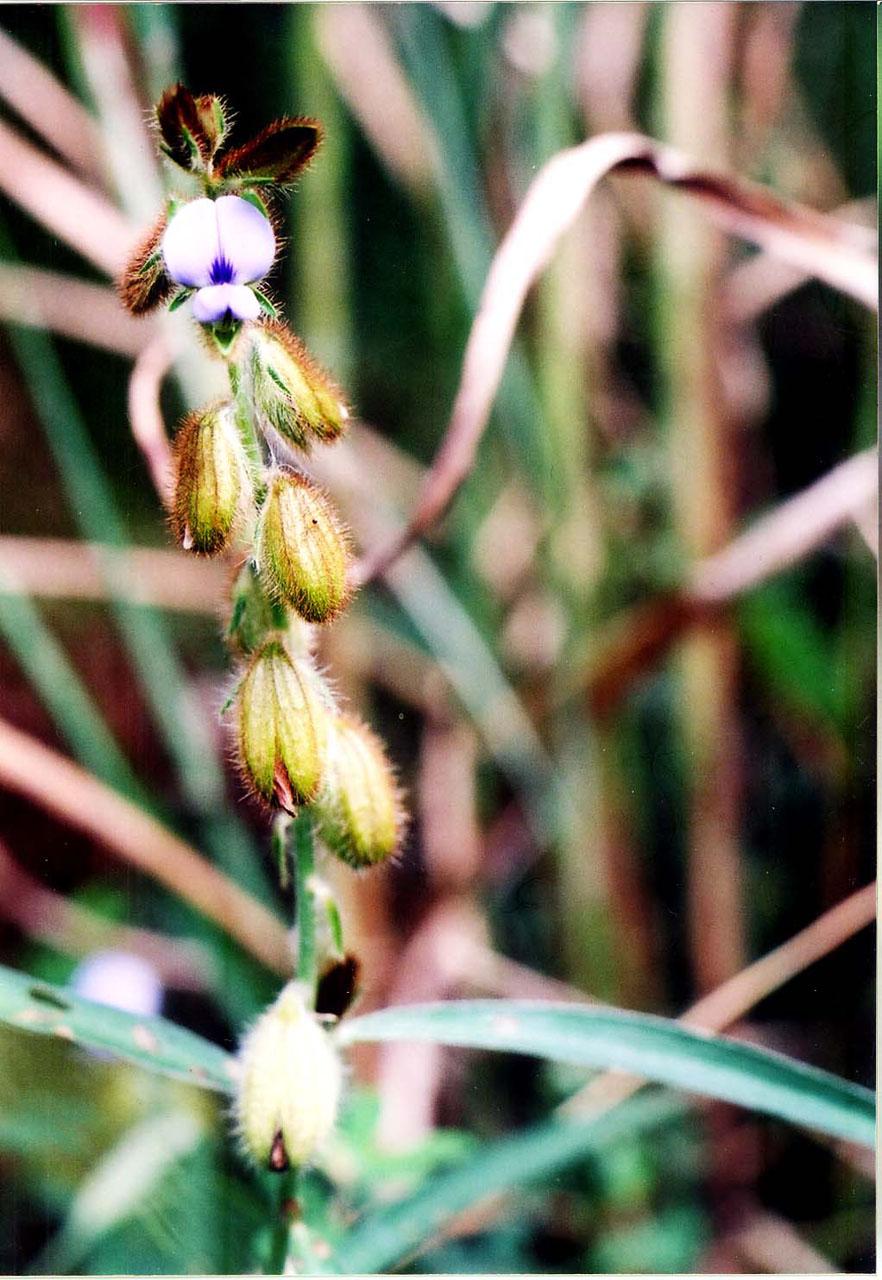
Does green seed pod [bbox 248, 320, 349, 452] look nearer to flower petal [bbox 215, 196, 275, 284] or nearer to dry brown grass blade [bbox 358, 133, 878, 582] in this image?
flower petal [bbox 215, 196, 275, 284]

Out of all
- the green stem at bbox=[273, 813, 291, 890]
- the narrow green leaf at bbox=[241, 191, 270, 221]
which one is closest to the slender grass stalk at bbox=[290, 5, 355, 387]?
the narrow green leaf at bbox=[241, 191, 270, 221]

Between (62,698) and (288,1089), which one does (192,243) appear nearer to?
(288,1089)

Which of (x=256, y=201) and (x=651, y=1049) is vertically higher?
(x=256, y=201)

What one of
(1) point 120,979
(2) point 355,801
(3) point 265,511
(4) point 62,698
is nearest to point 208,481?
(3) point 265,511

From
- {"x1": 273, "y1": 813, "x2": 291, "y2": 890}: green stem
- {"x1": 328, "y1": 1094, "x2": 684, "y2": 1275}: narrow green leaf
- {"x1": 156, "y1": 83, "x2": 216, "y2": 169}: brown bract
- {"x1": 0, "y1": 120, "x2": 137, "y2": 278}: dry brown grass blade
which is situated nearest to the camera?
{"x1": 156, "y1": 83, "x2": 216, "y2": 169}: brown bract

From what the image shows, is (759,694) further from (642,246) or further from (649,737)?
(642,246)

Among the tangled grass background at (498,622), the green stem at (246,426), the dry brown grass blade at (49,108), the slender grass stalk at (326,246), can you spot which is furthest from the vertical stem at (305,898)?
the dry brown grass blade at (49,108)

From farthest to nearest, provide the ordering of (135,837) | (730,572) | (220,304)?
(730,572) → (135,837) → (220,304)
